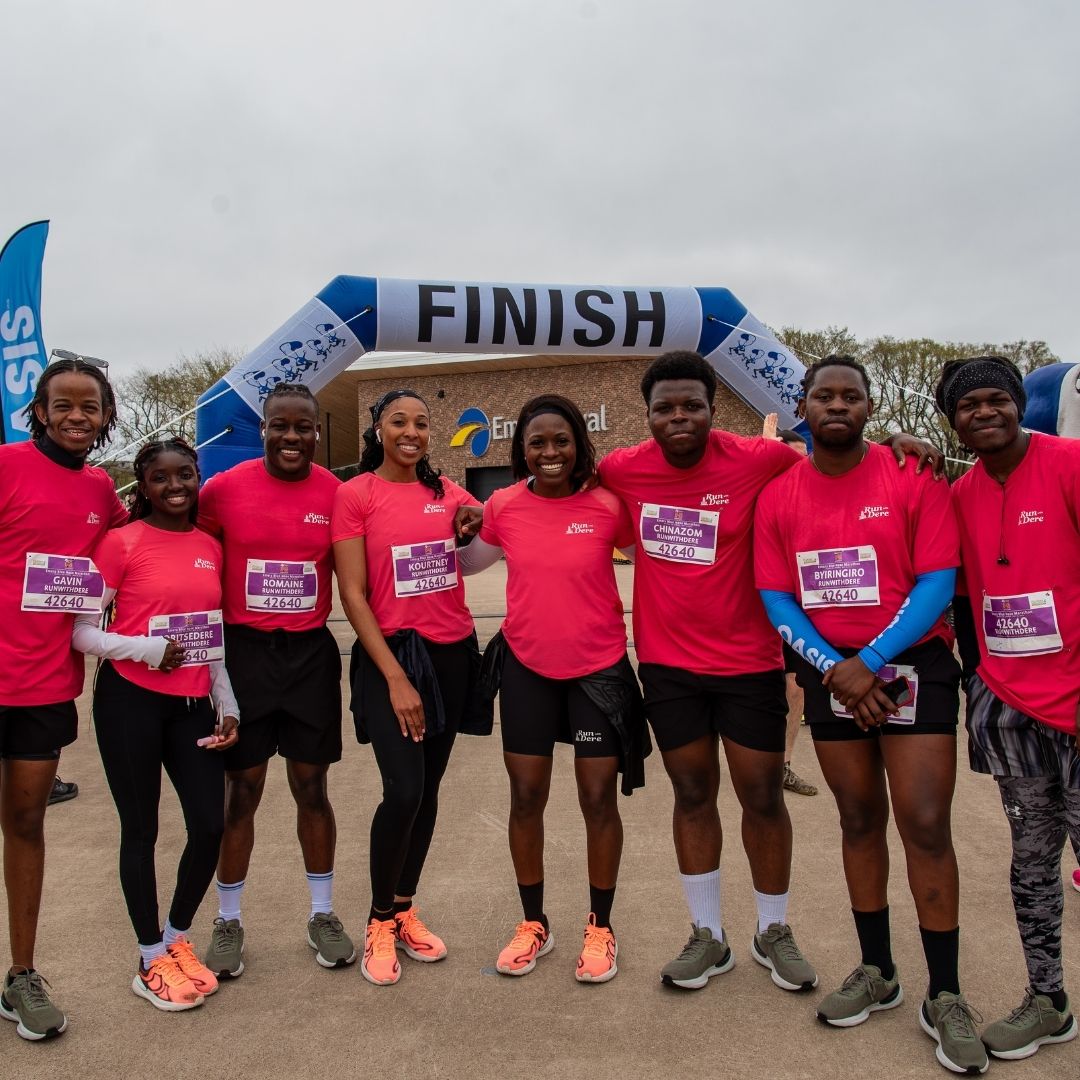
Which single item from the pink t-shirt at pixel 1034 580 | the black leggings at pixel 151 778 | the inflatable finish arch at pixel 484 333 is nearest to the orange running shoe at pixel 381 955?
the black leggings at pixel 151 778

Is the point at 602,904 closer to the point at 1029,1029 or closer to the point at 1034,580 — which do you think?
the point at 1029,1029

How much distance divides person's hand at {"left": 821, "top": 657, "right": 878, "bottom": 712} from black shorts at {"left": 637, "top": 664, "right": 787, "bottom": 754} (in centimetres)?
37

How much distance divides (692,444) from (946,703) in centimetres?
110

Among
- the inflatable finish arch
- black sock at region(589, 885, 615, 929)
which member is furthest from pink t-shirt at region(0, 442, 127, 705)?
the inflatable finish arch

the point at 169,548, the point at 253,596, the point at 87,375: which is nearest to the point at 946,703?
the point at 253,596

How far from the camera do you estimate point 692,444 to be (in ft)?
9.62

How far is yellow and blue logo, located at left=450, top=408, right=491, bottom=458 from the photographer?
1013 inches

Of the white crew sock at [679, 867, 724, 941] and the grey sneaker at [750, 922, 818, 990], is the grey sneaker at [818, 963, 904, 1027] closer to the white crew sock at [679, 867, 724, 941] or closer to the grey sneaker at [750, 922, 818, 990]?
the grey sneaker at [750, 922, 818, 990]

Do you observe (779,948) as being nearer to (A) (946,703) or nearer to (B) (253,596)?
(A) (946,703)

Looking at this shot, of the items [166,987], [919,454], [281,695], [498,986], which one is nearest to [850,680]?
[919,454]

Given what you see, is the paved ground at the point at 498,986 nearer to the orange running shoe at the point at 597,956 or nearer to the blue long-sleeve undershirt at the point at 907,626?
the orange running shoe at the point at 597,956

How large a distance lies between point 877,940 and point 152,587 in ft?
8.29

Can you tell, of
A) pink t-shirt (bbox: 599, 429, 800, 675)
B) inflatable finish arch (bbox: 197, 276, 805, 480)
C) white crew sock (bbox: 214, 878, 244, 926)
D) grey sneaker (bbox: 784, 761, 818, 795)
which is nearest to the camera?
pink t-shirt (bbox: 599, 429, 800, 675)

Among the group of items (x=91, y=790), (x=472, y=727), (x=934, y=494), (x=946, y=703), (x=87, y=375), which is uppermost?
(x=87, y=375)
